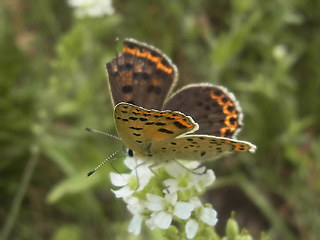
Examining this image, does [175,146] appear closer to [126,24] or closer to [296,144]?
[296,144]

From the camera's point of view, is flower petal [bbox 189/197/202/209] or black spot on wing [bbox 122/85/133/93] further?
black spot on wing [bbox 122/85/133/93]

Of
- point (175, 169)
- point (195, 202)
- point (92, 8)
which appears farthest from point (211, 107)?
point (92, 8)

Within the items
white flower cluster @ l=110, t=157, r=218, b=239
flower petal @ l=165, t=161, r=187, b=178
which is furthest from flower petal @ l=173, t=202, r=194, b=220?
flower petal @ l=165, t=161, r=187, b=178

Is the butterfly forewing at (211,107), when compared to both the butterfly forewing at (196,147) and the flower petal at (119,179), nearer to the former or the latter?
the butterfly forewing at (196,147)

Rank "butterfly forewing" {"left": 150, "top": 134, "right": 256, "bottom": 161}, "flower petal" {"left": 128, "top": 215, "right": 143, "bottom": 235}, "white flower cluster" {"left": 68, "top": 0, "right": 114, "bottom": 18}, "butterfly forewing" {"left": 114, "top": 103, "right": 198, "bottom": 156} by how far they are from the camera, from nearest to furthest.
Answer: "butterfly forewing" {"left": 114, "top": 103, "right": 198, "bottom": 156}, "butterfly forewing" {"left": 150, "top": 134, "right": 256, "bottom": 161}, "flower petal" {"left": 128, "top": 215, "right": 143, "bottom": 235}, "white flower cluster" {"left": 68, "top": 0, "right": 114, "bottom": 18}

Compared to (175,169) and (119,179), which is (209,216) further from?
(119,179)

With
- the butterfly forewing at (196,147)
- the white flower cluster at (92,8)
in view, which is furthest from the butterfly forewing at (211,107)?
the white flower cluster at (92,8)

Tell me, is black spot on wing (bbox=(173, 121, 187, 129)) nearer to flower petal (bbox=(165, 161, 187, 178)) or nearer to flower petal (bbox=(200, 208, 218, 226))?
flower petal (bbox=(165, 161, 187, 178))
